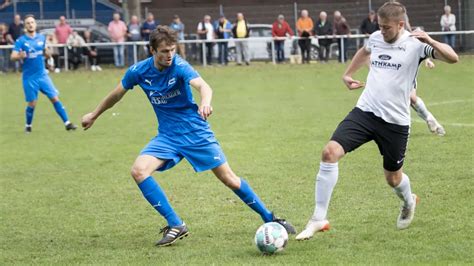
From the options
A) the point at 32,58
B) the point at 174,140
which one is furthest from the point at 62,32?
the point at 174,140

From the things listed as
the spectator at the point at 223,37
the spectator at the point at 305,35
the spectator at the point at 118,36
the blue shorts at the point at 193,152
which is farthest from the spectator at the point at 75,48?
the blue shorts at the point at 193,152

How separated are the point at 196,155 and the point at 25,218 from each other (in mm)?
2173

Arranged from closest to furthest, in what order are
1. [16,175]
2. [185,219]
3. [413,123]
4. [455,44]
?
[185,219], [16,175], [413,123], [455,44]

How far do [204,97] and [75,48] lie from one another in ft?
79.0

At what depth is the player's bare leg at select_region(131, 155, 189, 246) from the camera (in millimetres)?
7348

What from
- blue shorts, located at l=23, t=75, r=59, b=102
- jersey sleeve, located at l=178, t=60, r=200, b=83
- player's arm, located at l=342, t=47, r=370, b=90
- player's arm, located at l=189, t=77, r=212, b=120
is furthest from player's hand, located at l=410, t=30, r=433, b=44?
blue shorts, located at l=23, t=75, r=59, b=102

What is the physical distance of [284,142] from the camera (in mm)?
13664

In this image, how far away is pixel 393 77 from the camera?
23.8 feet

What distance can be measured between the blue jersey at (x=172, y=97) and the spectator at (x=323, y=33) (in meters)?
23.6

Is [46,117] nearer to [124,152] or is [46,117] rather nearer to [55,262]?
[124,152]

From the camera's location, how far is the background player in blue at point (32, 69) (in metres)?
16.7

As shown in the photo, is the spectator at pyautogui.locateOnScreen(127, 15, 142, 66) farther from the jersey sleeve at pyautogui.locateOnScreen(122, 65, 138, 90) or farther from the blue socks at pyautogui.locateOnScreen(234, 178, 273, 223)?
the blue socks at pyautogui.locateOnScreen(234, 178, 273, 223)

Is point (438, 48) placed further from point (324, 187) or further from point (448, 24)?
point (448, 24)

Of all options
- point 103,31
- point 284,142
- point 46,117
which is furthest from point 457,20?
point 284,142
